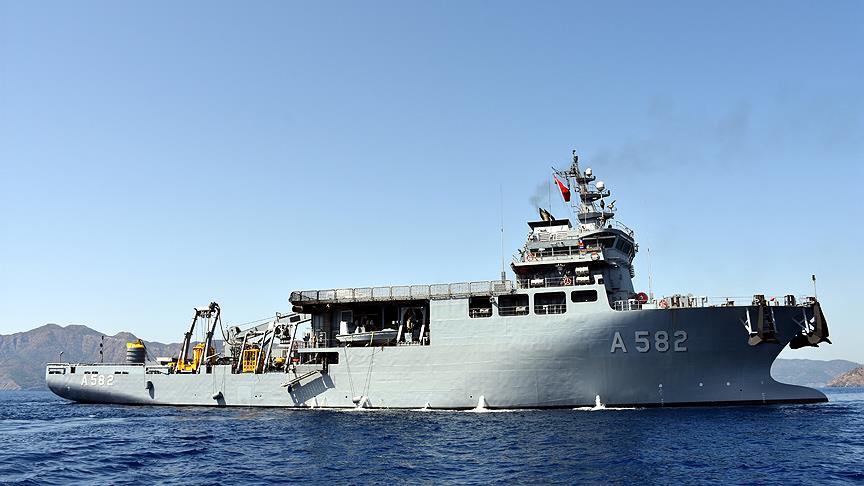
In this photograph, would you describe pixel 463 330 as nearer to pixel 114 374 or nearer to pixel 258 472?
pixel 258 472

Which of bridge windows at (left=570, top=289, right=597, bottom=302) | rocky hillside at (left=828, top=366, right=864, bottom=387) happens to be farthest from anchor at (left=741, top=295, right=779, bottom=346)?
rocky hillside at (left=828, top=366, right=864, bottom=387)

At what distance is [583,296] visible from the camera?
2986 centimetres

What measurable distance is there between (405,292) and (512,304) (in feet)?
18.8

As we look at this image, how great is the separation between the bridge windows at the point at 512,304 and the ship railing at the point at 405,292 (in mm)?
664

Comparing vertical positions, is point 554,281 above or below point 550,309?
above

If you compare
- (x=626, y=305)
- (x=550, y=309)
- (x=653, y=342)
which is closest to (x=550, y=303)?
(x=550, y=309)

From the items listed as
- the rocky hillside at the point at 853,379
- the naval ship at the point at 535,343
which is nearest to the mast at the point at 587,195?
the naval ship at the point at 535,343

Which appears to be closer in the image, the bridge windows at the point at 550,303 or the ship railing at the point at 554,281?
the bridge windows at the point at 550,303

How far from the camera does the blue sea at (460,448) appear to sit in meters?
16.9

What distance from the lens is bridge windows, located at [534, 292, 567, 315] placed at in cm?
2972

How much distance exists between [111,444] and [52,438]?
4092 millimetres

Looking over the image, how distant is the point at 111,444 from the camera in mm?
23562

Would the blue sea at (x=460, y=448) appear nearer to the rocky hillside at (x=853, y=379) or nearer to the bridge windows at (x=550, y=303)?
the bridge windows at (x=550, y=303)

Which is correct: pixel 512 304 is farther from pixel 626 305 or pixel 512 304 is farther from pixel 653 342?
pixel 653 342
